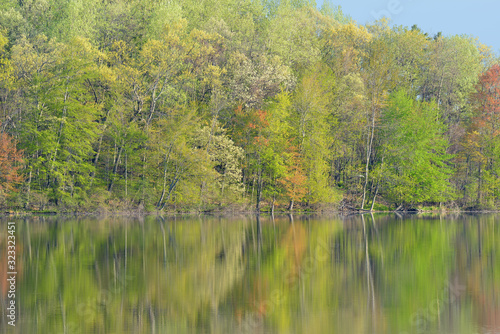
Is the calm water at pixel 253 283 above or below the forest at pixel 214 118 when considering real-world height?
below

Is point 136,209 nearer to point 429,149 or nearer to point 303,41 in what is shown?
point 303,41

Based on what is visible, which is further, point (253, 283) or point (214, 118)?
point (214, 118)

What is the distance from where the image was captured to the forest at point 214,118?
58.7 meters

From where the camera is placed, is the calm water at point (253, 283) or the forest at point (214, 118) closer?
the calm water at point (253, 283)

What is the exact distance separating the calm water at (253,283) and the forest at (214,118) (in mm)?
21961

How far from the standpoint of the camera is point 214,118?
207 ft

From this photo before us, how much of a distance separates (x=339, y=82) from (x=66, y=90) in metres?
31.4

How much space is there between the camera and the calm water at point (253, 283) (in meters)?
15.8

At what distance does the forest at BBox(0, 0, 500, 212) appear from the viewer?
58.7 m

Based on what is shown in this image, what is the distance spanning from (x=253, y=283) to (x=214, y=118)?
42716mm

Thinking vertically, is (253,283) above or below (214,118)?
below

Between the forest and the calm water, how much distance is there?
72.1 ft

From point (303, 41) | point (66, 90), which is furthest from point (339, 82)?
point (66, 90)

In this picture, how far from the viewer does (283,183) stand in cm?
6438
